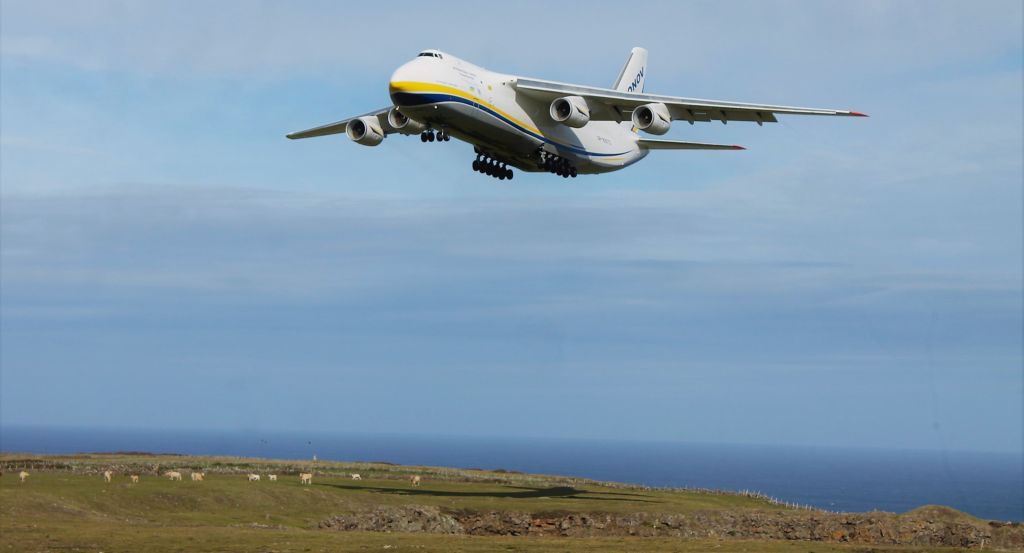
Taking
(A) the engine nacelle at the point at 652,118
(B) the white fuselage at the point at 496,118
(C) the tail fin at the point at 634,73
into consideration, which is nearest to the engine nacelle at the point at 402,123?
(B) the white fuselage at the point at 496,118

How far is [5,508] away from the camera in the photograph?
34625 mm

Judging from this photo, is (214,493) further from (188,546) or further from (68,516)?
(188,546)

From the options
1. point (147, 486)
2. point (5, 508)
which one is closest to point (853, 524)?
point (147, 486)

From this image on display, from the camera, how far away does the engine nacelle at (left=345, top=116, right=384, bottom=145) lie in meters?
43.0

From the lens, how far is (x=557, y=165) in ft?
138

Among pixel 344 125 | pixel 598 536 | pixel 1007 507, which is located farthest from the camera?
pixel 1007 507

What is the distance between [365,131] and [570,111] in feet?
28.9

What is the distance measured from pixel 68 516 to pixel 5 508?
1.92 metres

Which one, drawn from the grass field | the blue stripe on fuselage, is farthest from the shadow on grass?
the blue stripe on fuselage

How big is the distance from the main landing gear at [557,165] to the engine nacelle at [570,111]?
231 centimetres

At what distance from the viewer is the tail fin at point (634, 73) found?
5372 centimetres

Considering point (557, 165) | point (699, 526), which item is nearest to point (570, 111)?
point (557, 165)

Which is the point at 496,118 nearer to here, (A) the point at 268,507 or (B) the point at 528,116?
(B) the point at 528,116

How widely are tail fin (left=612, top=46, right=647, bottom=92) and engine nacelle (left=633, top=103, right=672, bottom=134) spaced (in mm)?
14453
